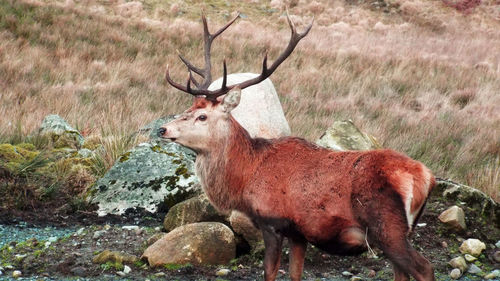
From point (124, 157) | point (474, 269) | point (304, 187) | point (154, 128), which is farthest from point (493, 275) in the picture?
point (154, 128)

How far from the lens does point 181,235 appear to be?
238 inches

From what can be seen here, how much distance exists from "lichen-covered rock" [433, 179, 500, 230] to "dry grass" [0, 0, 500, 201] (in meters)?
0.92

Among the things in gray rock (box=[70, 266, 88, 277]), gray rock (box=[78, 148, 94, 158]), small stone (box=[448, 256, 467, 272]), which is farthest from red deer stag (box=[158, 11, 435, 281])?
gray rock (box=[78, 148, 94, 158])

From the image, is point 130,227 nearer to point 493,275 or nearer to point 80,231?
point 80,231

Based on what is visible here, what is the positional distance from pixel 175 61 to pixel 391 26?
15467mm

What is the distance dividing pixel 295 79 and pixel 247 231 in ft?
31.6

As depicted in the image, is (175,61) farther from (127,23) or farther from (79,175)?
(79,175)

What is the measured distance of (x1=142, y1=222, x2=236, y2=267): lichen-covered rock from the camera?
19.3 feet

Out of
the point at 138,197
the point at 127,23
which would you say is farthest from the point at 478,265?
the point at 127,23

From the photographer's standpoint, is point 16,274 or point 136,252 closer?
point 16,274

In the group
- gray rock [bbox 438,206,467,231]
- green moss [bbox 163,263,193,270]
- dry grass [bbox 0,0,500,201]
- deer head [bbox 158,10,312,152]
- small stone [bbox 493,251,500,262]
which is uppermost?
deer head [bbox 158,10,312,152]

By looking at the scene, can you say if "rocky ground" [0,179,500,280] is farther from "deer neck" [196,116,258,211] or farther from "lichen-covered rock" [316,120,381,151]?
"lichen-covered rock" [316,120,381,151]

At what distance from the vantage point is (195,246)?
19.5 ft

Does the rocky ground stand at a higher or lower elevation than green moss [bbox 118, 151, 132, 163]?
lower
